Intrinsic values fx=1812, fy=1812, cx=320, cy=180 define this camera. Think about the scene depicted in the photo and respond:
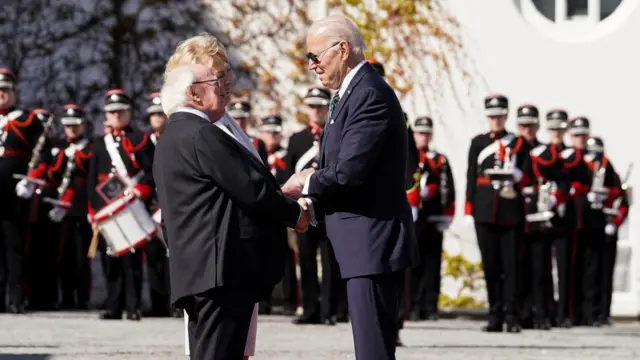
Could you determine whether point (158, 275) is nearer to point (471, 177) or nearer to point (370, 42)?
point (471, 177)

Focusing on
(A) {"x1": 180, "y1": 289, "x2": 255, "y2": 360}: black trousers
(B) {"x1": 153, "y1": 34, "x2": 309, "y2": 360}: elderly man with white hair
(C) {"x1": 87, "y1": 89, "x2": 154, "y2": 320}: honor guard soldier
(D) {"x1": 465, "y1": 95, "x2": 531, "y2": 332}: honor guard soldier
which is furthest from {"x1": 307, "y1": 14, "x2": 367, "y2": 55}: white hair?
(C) {"x1": 87, "y1": 89, "x2": 154, "y2": 320}: honor guard soldier

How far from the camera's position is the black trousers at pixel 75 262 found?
1543cm

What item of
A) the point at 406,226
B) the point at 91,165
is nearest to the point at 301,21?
the point at 91,165

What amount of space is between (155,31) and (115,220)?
479 cm

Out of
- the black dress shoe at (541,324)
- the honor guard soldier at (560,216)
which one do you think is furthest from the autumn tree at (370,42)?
the black dress shoe at (541,324)

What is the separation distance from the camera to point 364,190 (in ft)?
23.3

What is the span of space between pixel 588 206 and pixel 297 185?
8.85 m

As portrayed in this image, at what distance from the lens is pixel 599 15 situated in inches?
677

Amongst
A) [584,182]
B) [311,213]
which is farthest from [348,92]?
[584,182]

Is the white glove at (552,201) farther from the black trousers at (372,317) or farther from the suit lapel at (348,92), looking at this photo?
the black trousers at (372,317)

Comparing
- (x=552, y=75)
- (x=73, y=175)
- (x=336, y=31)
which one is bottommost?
(x=73, y=175)

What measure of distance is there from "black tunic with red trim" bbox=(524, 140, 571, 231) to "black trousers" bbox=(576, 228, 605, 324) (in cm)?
73

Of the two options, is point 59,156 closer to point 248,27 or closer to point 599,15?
point 248,27

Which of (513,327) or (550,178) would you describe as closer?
(513,327)
